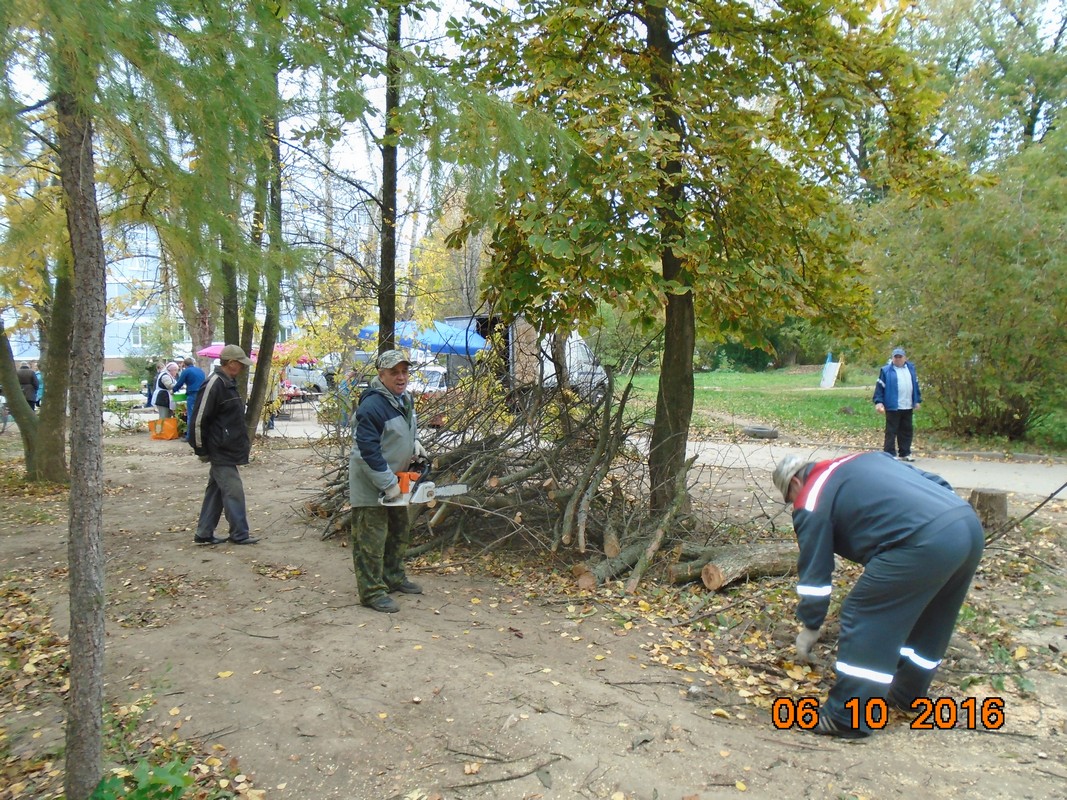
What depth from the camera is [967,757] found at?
10.8 feet

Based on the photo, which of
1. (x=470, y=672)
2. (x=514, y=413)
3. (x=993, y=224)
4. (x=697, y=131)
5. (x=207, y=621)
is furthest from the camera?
(x=993, y=224)

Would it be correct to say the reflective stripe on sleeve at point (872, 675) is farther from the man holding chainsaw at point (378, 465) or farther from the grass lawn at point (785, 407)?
the grass lawn at point (785, 407)

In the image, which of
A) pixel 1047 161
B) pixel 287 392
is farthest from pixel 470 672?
pixel 287 392

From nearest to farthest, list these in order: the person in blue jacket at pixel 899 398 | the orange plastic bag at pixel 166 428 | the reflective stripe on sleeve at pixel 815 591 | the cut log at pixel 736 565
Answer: the reflective stripe on sleeve at pixel 815 591 → the cut log at pixel 736 565 → the person in blue jacket at pixel 899 398 → the orange plastic bag at pixel 166 428

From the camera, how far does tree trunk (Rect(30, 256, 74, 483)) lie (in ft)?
29.9

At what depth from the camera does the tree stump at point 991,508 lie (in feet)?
22.1

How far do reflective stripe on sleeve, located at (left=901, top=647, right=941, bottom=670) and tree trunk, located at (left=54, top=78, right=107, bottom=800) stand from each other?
3743 millimetres

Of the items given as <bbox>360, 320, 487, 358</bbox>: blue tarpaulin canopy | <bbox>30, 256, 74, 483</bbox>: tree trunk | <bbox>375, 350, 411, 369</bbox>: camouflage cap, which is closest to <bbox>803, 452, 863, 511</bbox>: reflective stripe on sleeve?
<bbox>375, 350, 411, 369</bbox>: camouflage cap

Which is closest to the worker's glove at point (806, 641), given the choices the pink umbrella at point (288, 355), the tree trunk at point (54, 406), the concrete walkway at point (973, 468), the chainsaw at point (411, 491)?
the chainsaw at point (411, 491)

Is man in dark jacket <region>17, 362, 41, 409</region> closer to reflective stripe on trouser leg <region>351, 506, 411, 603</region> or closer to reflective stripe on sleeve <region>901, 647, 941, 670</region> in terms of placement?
reflective stripe on trouser leg <region>351, 506, 411, 603</region>

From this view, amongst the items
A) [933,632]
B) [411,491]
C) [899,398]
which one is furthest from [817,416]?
[933,632]

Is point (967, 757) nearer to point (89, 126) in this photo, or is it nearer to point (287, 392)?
point (89, 126)

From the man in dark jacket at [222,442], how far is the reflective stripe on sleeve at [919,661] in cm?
545

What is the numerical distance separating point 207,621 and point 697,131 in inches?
207
